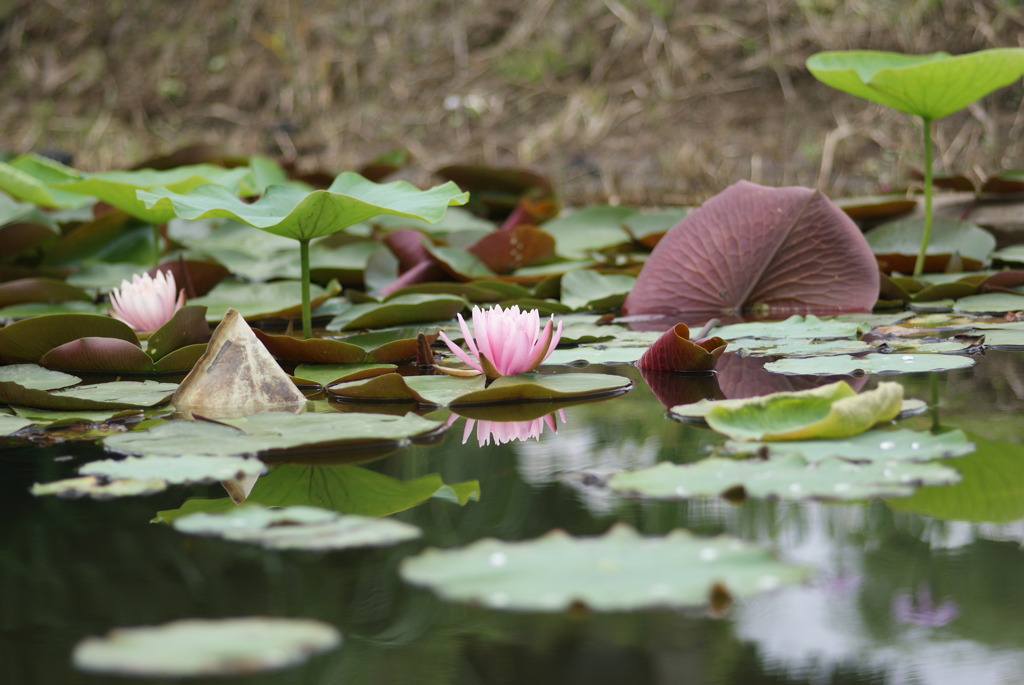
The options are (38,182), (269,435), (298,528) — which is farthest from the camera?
(38,182)

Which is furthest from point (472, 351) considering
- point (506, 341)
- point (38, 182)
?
point (38, 182)

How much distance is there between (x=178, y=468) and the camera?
2.50 ft

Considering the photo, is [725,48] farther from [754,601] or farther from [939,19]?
[754,601]

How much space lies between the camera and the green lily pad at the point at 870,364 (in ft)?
3.64

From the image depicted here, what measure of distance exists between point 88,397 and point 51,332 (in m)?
0.27

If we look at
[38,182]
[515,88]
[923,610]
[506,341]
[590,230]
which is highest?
[515,88]

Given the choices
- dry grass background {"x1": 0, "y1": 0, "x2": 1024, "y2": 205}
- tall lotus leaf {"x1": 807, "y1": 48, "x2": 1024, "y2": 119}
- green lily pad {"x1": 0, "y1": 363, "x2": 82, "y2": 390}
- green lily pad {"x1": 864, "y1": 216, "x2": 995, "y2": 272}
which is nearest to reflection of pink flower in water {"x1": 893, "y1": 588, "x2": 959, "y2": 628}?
green lily pad {"x1": 0, "y1": 363, "x2": 82, "y2": 390}

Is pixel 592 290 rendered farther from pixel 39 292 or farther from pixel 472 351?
pixel 39 292

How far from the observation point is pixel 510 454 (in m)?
0.86

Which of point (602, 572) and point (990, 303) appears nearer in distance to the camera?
point (602, 572)

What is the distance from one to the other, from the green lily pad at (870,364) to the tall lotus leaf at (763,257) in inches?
15.5

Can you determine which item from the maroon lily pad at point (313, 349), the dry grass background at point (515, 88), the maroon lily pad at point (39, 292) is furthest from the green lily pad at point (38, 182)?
the dry grass background at point (515, 88)

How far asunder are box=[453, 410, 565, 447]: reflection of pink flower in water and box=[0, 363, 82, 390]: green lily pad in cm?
54

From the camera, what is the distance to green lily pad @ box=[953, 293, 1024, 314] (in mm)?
1535
